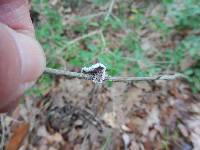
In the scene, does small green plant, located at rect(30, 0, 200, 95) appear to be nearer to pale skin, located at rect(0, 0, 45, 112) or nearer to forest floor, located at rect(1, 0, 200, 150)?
forest floor, located at rect(1, 0, 200, 150)

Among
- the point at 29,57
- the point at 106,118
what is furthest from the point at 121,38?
the point at 29,57

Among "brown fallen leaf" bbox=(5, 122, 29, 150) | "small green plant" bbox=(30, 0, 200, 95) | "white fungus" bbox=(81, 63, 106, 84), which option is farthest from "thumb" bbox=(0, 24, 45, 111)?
"brown fallen leaf" bbox=(5, 122, 29, 150)

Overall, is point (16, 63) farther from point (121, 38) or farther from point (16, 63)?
point (121, 38)

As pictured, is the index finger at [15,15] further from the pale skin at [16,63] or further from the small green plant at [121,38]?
the small green plant at [121,38]

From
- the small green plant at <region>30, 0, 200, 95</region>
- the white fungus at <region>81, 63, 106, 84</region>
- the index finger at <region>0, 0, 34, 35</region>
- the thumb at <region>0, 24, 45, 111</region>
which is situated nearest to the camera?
the thumb at <region>0, 24, 45, 111</region>

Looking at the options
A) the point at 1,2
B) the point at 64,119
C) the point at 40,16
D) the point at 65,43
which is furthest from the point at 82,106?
the point at 1,2
